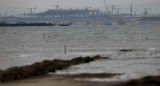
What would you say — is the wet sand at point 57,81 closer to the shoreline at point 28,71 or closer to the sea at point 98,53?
the shoreline at point 28,71

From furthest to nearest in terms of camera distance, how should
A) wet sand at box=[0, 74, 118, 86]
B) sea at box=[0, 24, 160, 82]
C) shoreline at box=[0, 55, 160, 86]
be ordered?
sea at box=[0, 24, 160, 82] < shoreline at box=[0, 55, 160, 86] < wet sand at box=[0, 74, 118, 86]

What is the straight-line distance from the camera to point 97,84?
32.8 ft

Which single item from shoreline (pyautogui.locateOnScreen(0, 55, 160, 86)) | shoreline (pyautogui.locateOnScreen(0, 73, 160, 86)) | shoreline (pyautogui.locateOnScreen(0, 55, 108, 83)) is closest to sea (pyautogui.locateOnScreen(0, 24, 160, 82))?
shoreline (pyautogui.locateOnScreen(0, 55, 108, 83))

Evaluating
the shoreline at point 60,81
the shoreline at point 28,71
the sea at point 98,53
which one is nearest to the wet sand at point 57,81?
the shoreline at point 60,81

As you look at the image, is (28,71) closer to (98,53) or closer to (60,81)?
(60,81)

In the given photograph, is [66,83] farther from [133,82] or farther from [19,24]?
[19,24]

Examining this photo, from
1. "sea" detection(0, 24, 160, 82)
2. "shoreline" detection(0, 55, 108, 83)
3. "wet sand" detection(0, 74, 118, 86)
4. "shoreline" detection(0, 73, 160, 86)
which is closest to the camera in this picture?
"shoreline" detection(0, 73, 160, 86)

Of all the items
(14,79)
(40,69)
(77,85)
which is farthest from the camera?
(40,69)

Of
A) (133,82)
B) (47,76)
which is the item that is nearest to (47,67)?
(47,76)

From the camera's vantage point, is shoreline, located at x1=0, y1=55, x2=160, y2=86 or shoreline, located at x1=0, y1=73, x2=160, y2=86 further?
shoreline, located at x1=0, y1=55, x2=160, y2=86

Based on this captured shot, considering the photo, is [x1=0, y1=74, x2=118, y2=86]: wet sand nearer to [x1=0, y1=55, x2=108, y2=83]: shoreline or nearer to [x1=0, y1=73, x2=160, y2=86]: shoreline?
[x1=0, y1=73, x2=160, y2=86]: shoreline

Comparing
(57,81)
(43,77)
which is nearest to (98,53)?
(43,77)

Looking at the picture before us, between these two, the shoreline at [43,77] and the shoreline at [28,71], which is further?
the shoreline at [28,71]

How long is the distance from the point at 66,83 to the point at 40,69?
2.95 metres
